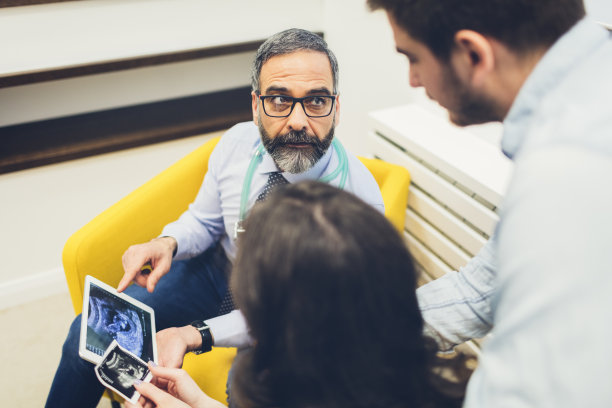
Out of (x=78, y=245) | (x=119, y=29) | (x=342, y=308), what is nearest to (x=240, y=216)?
(x=78, y=245)

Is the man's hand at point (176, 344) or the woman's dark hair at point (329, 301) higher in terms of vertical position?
the woman's dark hair at point (329, 301)

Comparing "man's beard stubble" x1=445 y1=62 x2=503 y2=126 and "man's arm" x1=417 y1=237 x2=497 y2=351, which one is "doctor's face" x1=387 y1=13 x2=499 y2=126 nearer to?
"man's beard stubble" x1=445 y1=62 x2=503 y2=126

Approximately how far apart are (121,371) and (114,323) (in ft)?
0.47

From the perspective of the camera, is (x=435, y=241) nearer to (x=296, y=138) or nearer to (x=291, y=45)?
(x=296, y=138)

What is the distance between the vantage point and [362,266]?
58 centimetres

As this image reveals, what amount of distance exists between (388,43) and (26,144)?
171 cm

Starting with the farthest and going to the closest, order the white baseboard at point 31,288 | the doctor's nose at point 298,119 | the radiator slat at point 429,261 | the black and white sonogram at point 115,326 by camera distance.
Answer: the white baseboard at point 31,288 < the radiator slat at point 429,261 < the doctor's nose at point 298,119 < the black and white sonogram at point 115,326

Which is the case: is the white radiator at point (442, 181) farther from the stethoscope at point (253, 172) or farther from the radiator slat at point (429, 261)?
the stethoscope at point (253, 172)

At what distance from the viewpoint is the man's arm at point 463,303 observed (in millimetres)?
944

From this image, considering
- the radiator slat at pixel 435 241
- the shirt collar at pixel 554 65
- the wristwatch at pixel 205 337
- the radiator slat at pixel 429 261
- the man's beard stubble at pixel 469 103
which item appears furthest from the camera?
the radiator slat at pixel 429 261

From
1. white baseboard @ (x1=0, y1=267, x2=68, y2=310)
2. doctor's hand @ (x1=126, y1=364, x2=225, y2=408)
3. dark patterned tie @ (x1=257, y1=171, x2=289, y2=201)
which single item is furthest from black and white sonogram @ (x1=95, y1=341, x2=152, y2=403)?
white baseboard @ (x1=0, y1=267, x2=68, y2=310)

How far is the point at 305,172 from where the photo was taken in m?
1.42

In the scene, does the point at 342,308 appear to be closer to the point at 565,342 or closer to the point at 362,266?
the point at 362,266

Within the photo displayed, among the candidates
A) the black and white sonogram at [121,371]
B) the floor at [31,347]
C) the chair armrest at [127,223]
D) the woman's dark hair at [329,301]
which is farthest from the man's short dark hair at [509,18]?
the floor at [31,347]
